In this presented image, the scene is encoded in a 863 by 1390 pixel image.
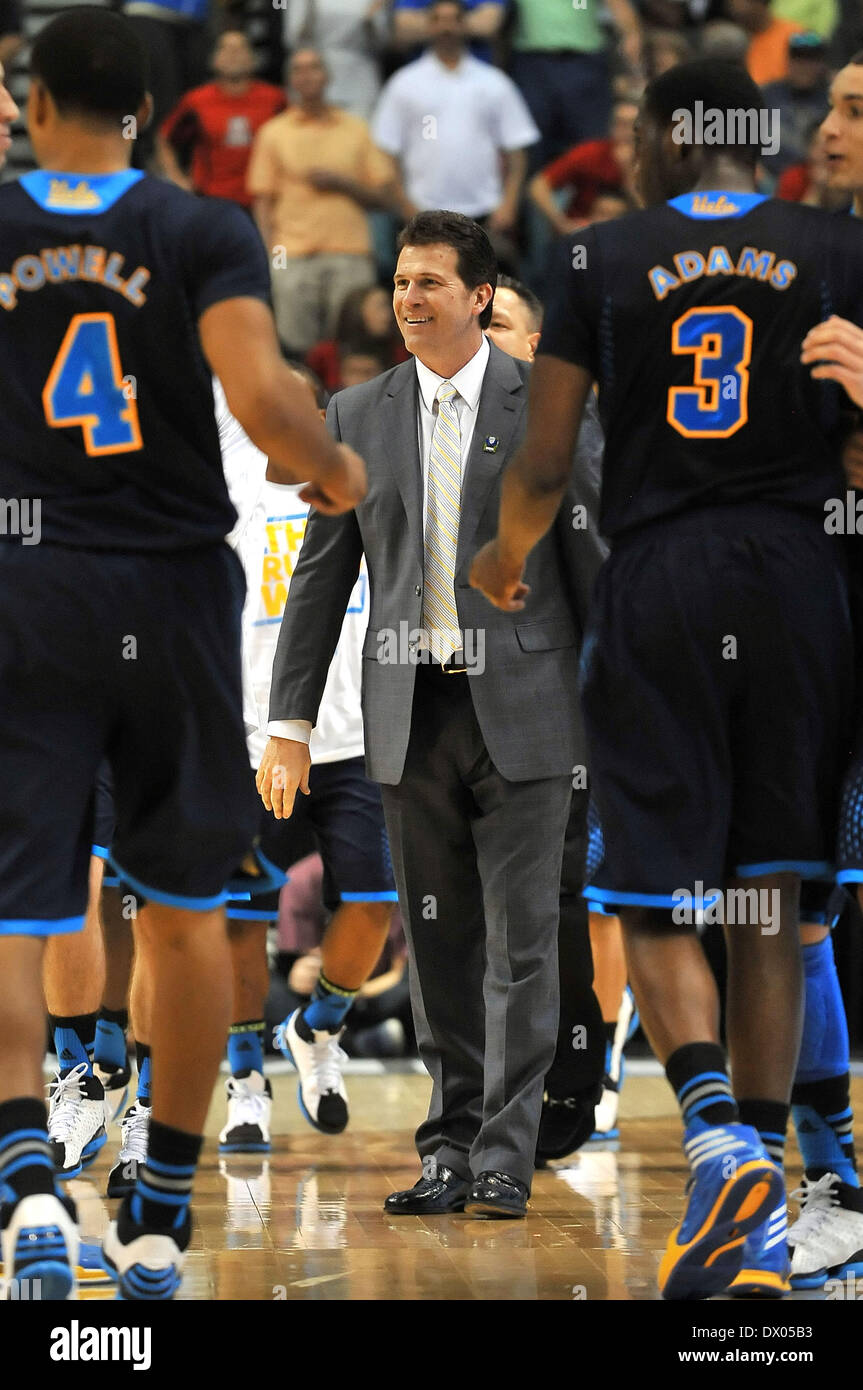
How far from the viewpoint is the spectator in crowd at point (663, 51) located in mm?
9102

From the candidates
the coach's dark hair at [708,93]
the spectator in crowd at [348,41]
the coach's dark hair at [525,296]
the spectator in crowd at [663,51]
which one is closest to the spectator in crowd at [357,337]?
the spectator in crowd at [348,41]

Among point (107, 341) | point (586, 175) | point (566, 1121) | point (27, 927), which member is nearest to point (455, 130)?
point (586, 175)

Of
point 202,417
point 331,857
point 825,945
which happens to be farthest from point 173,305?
point 331,857

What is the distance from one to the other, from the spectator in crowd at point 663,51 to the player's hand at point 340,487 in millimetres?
6204

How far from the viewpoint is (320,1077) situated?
5.92 m

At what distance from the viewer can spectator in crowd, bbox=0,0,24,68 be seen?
1009cm

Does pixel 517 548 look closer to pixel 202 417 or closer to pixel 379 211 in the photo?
pixel 202 417

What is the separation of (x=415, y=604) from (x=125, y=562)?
1.46 meters

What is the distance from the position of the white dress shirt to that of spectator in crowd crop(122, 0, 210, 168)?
582cm

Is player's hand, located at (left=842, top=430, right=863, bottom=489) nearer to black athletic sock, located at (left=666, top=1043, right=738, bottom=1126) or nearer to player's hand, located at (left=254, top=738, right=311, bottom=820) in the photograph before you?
black athletic sock, located at (left=666, top=1043, right=738, bottom=1126)

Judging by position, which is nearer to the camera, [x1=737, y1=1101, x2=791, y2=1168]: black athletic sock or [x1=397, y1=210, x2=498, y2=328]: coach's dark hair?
[x1=737, y1=1101, x2=791, y2=1168]: black athletic sock

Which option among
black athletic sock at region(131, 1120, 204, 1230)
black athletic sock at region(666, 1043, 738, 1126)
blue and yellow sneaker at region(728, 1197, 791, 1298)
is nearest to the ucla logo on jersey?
black athletic sock at region(131, 1120, 204, 1230)

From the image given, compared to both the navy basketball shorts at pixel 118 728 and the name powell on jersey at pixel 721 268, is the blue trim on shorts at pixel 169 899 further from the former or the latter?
the name powell on jersey at pixel 721 268

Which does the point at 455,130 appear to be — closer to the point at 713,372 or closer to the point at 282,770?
the point at 282,770
